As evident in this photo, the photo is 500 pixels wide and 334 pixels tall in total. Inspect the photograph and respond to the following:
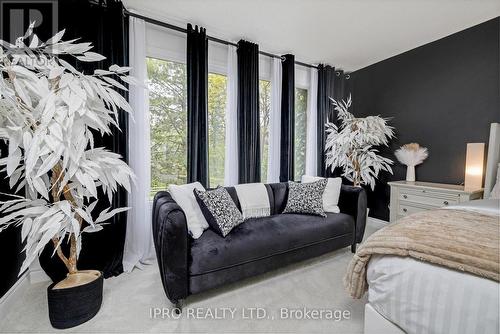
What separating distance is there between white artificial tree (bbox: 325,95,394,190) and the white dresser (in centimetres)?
38

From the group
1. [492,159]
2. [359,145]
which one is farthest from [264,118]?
[492,159]

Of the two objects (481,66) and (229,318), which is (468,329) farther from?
(481,66)

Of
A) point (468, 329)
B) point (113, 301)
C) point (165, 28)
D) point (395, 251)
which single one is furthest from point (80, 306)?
point (165, 28)

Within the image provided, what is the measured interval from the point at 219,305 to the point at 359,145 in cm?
282

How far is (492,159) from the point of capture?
252 cm

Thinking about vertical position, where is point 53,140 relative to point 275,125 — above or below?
below

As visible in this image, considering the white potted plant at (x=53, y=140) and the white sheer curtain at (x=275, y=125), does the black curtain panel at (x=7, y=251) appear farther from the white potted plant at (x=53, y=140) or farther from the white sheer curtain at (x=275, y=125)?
the white sheer curtain at (x=275, y=125)

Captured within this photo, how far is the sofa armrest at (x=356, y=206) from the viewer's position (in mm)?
2723

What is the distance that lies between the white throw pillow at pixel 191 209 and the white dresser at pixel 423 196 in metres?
2.64

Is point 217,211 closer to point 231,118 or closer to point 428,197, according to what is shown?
point 231,118

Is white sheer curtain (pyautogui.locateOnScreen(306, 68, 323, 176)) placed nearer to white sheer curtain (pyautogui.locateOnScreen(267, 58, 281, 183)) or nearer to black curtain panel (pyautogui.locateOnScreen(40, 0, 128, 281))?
white sheer curtain (pyautogui.locateOnScreen(267, 58, 281, 183))

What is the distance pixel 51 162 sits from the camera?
4.25 ft

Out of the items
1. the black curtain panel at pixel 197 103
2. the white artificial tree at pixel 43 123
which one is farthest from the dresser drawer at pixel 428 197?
the white artificial tree at pixel 43 123

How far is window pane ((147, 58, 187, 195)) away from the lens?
8.83ft
